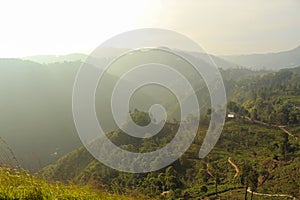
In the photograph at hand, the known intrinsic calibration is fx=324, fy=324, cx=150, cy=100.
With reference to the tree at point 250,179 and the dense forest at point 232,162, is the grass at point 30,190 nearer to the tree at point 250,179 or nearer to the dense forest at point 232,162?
the dense forest at point 232,162

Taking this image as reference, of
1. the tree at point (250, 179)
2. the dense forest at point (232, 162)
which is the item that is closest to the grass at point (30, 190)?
the dense forest at point (232, 162)

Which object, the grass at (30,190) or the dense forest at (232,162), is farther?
the dense forest at (232,162)

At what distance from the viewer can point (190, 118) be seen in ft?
170

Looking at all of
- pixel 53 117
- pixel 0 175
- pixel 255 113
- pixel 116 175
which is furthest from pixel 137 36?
pixel 53 117

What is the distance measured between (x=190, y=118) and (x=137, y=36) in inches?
1692

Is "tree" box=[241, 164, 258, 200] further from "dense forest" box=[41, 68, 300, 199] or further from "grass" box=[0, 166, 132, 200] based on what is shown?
"grass" box=[0, 166, 132, 200]

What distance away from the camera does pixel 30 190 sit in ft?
9.80

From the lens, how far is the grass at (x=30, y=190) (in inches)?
115

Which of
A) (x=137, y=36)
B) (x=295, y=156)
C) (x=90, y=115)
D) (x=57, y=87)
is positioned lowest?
(x=295, y=156)

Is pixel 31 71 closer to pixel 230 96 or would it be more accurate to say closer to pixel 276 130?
pixel 230 96

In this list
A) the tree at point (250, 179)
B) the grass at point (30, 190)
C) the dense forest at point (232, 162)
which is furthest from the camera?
the tree at point (250, 179)

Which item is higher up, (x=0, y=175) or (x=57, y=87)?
(x=57, y=87)

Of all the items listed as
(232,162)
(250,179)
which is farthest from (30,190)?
(232,162)

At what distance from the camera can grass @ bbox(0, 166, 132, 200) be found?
293 centimetres
